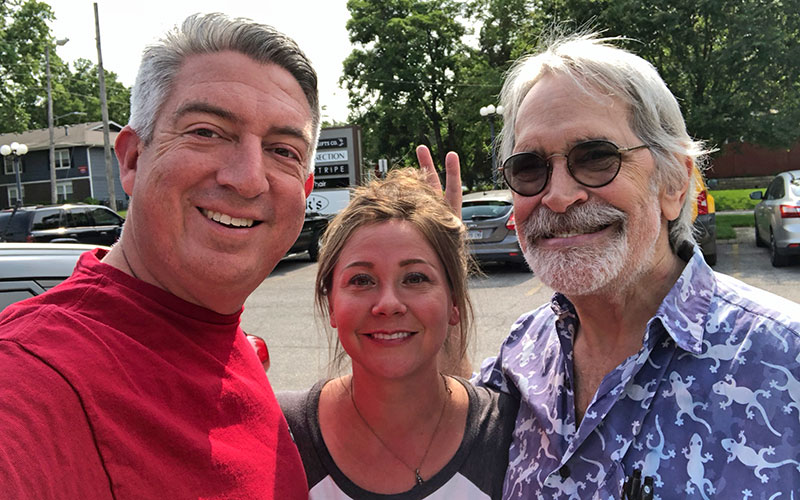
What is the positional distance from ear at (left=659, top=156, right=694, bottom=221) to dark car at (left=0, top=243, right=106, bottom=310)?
2.28m

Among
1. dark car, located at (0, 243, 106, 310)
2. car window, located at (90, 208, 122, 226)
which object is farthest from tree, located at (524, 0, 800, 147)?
dark car, located at (0, 243, 106, 310)

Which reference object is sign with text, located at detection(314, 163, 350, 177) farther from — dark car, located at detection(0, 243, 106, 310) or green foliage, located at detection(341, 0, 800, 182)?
dark car, located at detection(0, 243, 106, 310)

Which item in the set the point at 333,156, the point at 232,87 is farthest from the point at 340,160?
the point at 232,87

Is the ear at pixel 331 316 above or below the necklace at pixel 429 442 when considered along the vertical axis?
above

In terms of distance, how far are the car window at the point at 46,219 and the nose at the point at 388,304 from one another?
1375 centimetres

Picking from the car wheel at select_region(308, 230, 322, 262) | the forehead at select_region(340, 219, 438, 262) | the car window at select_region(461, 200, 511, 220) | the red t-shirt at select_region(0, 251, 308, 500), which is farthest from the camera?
the car wheel at select_region(308, 230, 322, 262)

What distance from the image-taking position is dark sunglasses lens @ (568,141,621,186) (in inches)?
74.9

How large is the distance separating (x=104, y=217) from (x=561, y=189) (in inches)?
639

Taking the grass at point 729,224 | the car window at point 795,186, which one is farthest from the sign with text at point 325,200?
the car window at point 795,186

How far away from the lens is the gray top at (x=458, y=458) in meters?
2.00

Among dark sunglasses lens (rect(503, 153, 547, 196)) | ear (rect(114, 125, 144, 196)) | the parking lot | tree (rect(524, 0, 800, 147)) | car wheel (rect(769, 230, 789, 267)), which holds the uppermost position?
tree (rect(524, 0, 800, 147))

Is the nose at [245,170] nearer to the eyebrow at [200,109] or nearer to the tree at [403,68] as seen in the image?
the eyebrow at [200,109]

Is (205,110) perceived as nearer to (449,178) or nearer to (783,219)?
(449,178)

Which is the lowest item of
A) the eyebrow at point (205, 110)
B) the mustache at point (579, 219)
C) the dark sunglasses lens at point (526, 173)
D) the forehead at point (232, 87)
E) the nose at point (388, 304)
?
the nose at point (388, 304)
